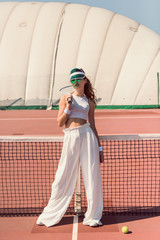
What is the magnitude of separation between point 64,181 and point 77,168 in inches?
8.6

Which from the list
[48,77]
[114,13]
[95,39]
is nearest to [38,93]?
[48,77]

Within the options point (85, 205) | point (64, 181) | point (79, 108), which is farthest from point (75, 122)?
point (85, 205)

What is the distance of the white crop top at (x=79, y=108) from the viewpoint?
3941mm

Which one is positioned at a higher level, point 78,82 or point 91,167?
point 78,82

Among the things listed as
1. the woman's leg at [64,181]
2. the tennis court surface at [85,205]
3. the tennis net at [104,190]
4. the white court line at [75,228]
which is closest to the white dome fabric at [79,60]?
the tennis net at [104,190]

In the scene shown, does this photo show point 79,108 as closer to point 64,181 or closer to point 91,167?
point 91,167

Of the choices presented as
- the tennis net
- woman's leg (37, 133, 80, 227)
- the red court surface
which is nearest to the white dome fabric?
the red court surface

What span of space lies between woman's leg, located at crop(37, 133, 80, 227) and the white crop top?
0.24 metres

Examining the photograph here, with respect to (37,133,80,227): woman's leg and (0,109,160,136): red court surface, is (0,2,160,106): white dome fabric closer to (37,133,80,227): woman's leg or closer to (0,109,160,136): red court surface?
(0,109,160,136): red court surface

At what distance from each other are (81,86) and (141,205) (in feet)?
6.89

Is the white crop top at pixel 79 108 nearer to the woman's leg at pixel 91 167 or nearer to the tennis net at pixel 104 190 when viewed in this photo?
the woman's leg at pixel 91 167

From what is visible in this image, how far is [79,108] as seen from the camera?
3947 mm

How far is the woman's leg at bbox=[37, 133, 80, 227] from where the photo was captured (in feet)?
13.0

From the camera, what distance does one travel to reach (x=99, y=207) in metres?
4.09
